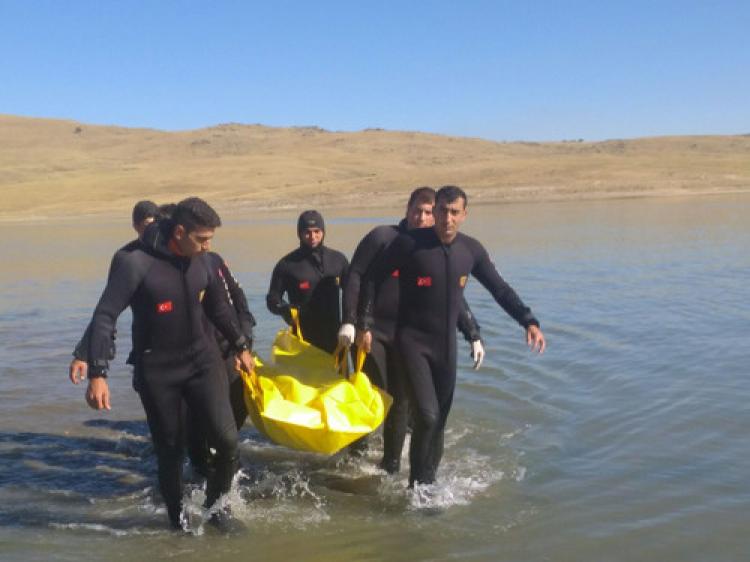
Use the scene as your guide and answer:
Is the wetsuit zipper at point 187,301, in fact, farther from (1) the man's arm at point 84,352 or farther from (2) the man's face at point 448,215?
(2) the man's face at point 448,215

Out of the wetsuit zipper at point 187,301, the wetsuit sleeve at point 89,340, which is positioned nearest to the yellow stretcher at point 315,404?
the wetsuit zipper at point 187,301

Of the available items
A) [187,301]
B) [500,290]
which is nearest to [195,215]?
[187,301]

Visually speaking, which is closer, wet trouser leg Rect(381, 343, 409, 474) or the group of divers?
the group of divers

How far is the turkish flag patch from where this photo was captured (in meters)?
4.55

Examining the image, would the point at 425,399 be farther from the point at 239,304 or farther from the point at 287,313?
the point at 287,313

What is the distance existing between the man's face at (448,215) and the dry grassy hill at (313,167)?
95.0 ft

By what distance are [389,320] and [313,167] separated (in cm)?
4960

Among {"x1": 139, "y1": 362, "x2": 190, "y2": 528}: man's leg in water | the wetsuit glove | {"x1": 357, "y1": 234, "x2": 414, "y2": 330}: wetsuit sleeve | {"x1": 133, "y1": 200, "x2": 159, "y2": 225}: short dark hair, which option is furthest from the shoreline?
{"x1": 139, "y1": 362, "x2": 190, "y2": 528}: man's leg in water

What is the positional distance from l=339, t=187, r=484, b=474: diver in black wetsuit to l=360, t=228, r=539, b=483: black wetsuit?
153 millimetres

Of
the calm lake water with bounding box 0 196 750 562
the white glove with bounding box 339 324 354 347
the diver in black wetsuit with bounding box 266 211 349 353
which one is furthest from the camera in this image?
the diver in black wetsuit with bounding box 266 211 349 353

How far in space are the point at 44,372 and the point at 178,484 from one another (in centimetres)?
499

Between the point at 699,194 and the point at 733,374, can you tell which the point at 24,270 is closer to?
the point at 733,374

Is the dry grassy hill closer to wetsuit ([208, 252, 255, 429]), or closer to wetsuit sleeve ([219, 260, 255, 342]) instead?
wetsuit ([208, 252, 255, 429])

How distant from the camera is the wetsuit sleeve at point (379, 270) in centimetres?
534
